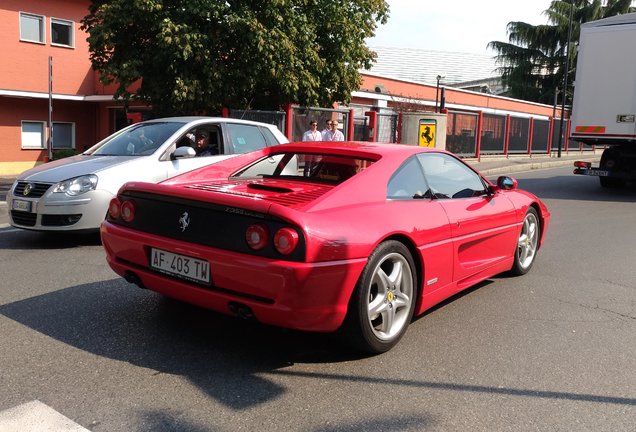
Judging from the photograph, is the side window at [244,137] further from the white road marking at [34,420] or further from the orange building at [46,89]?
the orange building at [46,89]

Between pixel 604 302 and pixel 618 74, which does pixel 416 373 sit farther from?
pixel 618 74

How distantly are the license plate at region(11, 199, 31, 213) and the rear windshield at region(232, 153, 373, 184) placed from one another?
327 cm

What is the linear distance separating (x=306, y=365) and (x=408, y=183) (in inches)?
59.4

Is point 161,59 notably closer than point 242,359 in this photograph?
No

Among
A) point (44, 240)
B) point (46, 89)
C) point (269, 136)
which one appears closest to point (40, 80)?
point (46, 89)

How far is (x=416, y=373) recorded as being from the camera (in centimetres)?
361

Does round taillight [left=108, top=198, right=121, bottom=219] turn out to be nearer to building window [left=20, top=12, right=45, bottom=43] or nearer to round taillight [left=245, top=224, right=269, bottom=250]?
round taillight [left=245, top=224, right=269, bottom=250]

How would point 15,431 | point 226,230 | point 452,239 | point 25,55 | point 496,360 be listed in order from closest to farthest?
point 15,431 → point 226,230 → point 496,360 → point 452,239 → point 25,55

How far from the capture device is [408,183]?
430cm

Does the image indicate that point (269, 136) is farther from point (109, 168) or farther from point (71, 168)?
point (71, 168)

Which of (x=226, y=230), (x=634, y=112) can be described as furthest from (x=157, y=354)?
(x=634, y=112)

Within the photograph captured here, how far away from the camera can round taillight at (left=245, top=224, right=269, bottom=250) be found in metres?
3.41

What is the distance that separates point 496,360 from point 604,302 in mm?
1989

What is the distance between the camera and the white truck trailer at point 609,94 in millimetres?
13750
